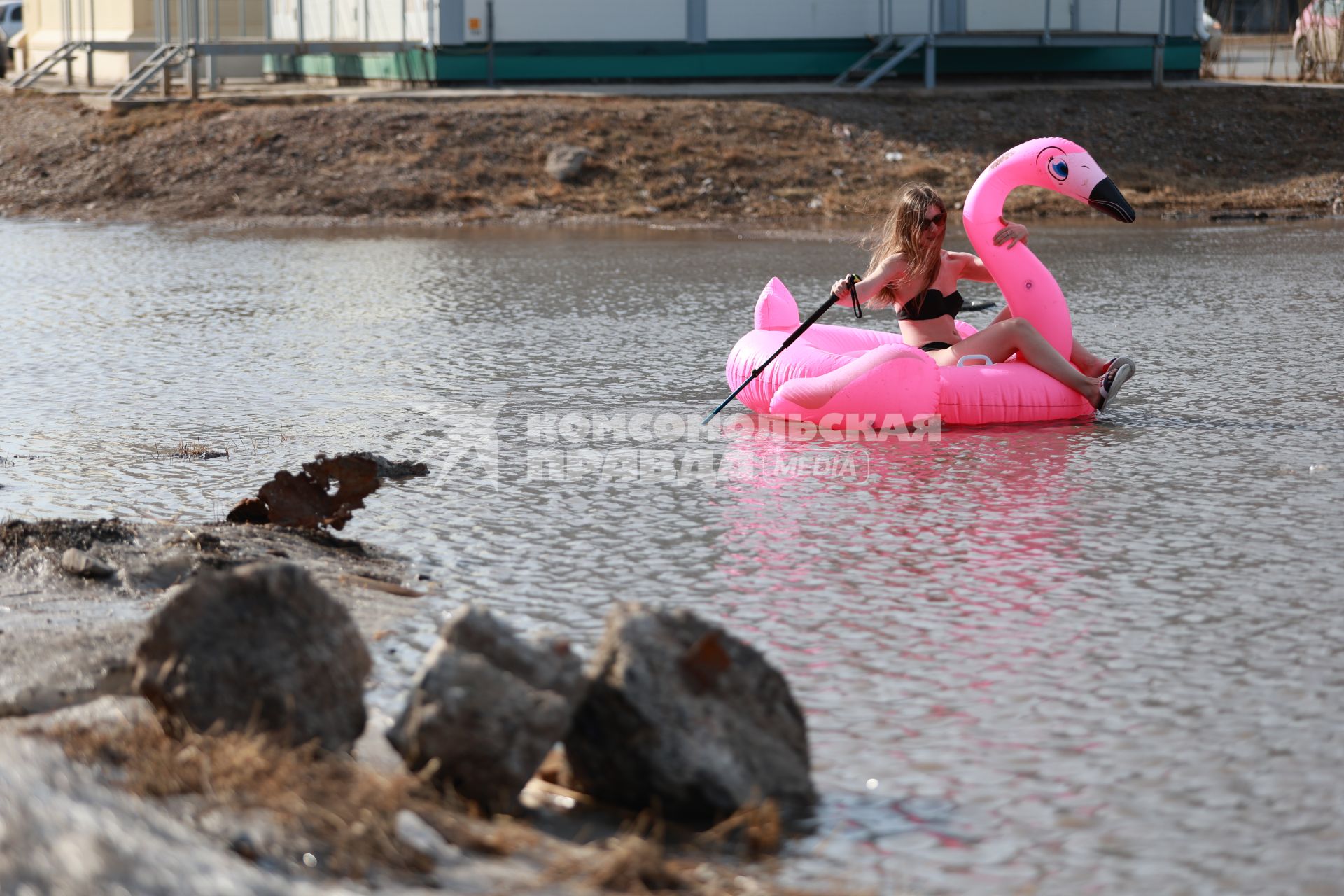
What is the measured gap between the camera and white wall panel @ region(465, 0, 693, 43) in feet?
74.5

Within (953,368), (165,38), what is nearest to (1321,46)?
(165,38)

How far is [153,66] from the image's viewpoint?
2284 cm

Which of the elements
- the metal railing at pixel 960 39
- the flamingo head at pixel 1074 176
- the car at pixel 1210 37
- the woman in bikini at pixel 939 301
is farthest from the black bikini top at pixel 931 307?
the car at pixel 1210 37

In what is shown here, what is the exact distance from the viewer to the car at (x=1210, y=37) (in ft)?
81.0

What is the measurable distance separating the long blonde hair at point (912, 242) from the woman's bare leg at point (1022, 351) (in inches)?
14.4

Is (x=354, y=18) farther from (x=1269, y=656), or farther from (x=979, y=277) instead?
(x=1269, y=656)

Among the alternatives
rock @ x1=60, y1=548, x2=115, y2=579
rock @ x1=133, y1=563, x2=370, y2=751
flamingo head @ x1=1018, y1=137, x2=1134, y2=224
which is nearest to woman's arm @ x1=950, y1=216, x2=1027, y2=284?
flamingo head @ x1=1018, y1=137, x2=1134, y2=224

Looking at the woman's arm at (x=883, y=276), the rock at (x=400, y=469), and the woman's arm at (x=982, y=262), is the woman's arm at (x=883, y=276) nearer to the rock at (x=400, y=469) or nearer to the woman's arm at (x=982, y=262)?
the woman's arm at (x=982, y=262)

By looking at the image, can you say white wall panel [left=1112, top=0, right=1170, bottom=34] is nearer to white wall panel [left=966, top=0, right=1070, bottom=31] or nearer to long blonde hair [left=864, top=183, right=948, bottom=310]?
white wall panel [left=966, top=0, right=1070, bottom=31]

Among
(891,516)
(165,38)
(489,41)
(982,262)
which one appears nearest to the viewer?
(891,516)

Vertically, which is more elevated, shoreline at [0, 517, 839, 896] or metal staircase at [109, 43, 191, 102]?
metal staircase at [109, 43, 191, 102]

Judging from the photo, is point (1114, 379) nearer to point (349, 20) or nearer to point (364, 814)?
point (364, 814)

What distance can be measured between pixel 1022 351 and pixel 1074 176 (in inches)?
40.0

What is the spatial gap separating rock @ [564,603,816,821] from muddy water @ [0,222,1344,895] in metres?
0.17
